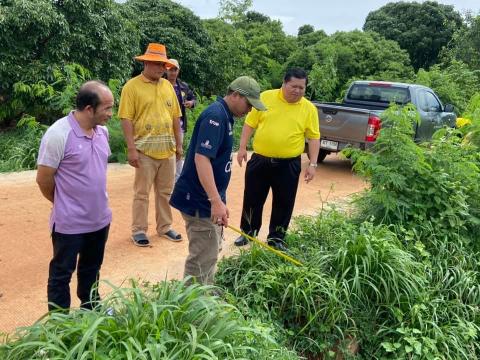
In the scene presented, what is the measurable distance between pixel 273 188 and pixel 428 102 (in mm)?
6522

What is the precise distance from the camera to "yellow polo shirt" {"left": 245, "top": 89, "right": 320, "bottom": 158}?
458 cm

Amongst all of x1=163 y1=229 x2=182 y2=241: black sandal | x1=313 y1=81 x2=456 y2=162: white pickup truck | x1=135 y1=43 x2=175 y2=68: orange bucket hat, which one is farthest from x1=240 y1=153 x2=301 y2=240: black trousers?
x1=313 y1=81 x2=456 y2=162: white pickup truck

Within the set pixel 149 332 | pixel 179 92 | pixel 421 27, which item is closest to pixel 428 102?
pixel 179 92

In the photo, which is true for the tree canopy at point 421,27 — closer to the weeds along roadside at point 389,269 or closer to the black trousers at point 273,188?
the weeds along roadside at point 389,269

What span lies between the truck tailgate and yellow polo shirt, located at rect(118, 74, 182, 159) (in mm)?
4370

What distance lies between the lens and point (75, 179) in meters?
2.97

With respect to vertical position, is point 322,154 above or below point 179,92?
below

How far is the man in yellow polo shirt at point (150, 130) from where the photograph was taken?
4.56m

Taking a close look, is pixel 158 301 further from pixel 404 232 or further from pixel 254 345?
pixel 404 232

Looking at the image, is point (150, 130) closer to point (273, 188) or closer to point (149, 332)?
point (273, 188)

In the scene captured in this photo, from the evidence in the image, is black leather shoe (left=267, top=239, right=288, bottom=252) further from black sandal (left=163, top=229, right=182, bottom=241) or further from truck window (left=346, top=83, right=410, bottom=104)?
truck window (left=346, top=83, right=410, bottom=104)

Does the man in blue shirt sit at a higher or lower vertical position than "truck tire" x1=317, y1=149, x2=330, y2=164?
higher

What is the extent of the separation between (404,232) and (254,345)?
248 centimetres

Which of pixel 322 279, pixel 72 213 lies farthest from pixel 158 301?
pixel 322 279
